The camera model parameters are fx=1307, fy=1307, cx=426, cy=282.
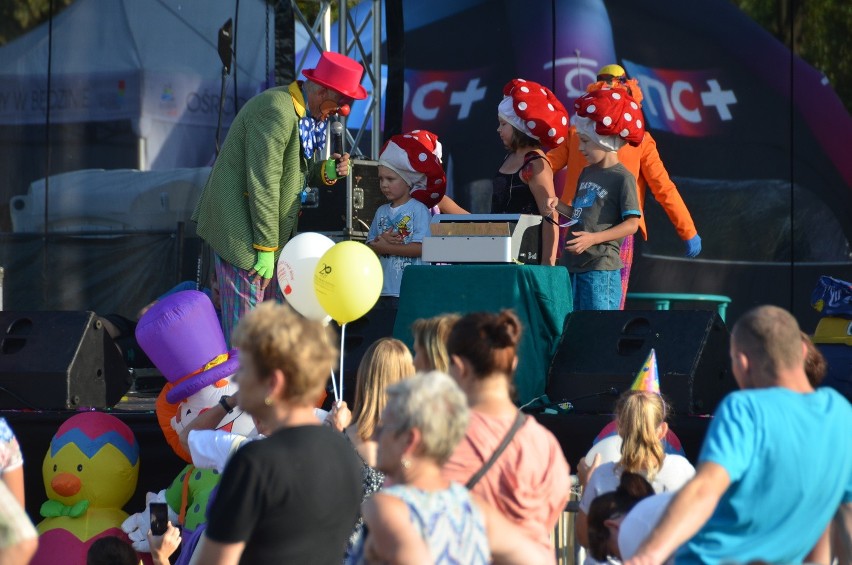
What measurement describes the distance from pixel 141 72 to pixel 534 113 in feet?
12.3

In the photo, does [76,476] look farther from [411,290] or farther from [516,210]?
[516,210]

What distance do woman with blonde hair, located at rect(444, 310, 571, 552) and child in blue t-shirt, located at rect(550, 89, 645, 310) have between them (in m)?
2.72

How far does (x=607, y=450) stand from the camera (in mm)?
4520

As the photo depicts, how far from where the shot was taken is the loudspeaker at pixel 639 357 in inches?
209

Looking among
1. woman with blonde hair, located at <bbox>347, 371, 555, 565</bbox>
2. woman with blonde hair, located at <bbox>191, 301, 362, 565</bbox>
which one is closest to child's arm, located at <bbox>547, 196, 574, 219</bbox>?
woman with blonde hair, located at <bbox>191, 301, 362, 565</bbox>

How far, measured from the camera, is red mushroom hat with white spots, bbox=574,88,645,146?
5797mm

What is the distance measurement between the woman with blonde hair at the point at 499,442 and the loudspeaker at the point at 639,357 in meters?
2.30

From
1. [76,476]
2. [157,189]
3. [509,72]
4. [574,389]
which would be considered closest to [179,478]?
[76,476]

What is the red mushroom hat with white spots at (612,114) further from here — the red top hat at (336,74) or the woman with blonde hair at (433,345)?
the woman with blonde hair at (433,345)

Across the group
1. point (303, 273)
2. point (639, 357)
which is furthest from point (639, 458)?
point (303, 273)

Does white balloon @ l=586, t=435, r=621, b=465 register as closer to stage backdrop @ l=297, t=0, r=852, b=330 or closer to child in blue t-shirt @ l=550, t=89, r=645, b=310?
child in blue t-shirt @ l=550, t=89, r=645, b=310

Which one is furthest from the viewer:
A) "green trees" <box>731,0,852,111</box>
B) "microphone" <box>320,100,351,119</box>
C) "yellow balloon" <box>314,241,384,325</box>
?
"green trees" <box>731,0,852,111</box>

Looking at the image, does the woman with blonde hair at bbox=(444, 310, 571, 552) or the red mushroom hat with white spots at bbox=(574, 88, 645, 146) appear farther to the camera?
the red mushroom hat with white spots at bbox=(574, 88, 645, 146)

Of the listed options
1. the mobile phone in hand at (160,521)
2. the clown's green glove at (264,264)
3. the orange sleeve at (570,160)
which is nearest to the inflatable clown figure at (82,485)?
the mobile phone in hand at (160,521)
